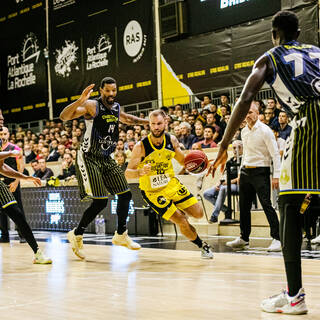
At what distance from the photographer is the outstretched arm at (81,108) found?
6223mm

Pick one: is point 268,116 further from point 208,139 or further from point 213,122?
point 213,122

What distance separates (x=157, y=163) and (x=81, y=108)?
1.08 m

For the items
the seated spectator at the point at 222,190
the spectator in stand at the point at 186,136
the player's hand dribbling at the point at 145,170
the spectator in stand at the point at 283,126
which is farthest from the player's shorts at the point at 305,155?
the spectator in stand at the point at 186,136

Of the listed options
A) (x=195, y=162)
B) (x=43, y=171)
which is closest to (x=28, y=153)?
(x=43, y=171)

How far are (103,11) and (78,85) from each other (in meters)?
2.72

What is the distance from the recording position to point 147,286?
4727 millimetres

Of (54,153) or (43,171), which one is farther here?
(54,153)

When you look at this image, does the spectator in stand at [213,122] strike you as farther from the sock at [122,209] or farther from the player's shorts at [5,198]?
the player's shorts at [5,198]

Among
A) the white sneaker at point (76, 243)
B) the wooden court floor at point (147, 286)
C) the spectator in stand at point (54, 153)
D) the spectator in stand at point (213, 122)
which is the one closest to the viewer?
the wooden court floor at point (147, 286)

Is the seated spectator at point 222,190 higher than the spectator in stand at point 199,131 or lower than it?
lower

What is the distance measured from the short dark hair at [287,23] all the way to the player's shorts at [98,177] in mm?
3730

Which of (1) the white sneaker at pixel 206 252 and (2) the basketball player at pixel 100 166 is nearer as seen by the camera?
(1) the white sneaker at pixel 206 252

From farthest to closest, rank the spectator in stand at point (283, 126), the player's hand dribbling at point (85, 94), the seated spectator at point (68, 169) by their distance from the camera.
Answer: the seated spectator at point (68, 169) → the spectator in stand at point (283, 126) → the player's hand dribbling at point (85, 94)

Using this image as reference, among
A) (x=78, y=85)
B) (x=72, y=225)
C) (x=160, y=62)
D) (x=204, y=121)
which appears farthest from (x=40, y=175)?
(x=78, y=85)
